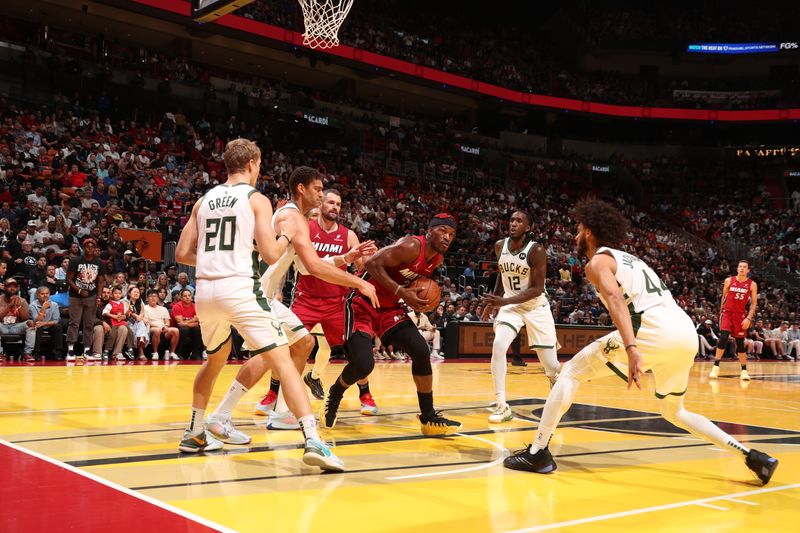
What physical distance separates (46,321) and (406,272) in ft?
27.7

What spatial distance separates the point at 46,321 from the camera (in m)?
12.2

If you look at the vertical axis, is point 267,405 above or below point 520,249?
below

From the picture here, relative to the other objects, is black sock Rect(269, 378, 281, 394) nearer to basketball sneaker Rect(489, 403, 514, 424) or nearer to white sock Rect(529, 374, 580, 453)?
basketball sneaker Rect(489, 403, 514, 424)

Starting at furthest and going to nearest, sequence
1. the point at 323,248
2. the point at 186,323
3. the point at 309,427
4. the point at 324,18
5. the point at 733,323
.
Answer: the point at 733,323 → the point at 186,323 → the point at 324,18 → the point at 323,248 → the point at 309,427

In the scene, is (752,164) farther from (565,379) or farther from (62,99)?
(565,379)

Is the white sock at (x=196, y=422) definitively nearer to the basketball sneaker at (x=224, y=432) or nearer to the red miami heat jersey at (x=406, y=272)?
the basketball sneaker at (x=224, y=432)

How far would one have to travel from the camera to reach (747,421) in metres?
7.73

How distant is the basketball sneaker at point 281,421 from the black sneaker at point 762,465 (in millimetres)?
3421

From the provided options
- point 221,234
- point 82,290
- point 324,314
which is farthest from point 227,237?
point 82,290

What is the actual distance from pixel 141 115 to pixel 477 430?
20.3 m

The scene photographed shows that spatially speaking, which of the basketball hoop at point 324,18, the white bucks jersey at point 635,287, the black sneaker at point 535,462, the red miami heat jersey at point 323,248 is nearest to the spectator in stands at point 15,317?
the basketball hoop at point 324,18

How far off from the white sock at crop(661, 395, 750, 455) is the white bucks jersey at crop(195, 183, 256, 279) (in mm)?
2836

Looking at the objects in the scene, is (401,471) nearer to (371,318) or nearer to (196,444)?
(196,444)

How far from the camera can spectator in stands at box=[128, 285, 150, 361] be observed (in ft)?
42.3
